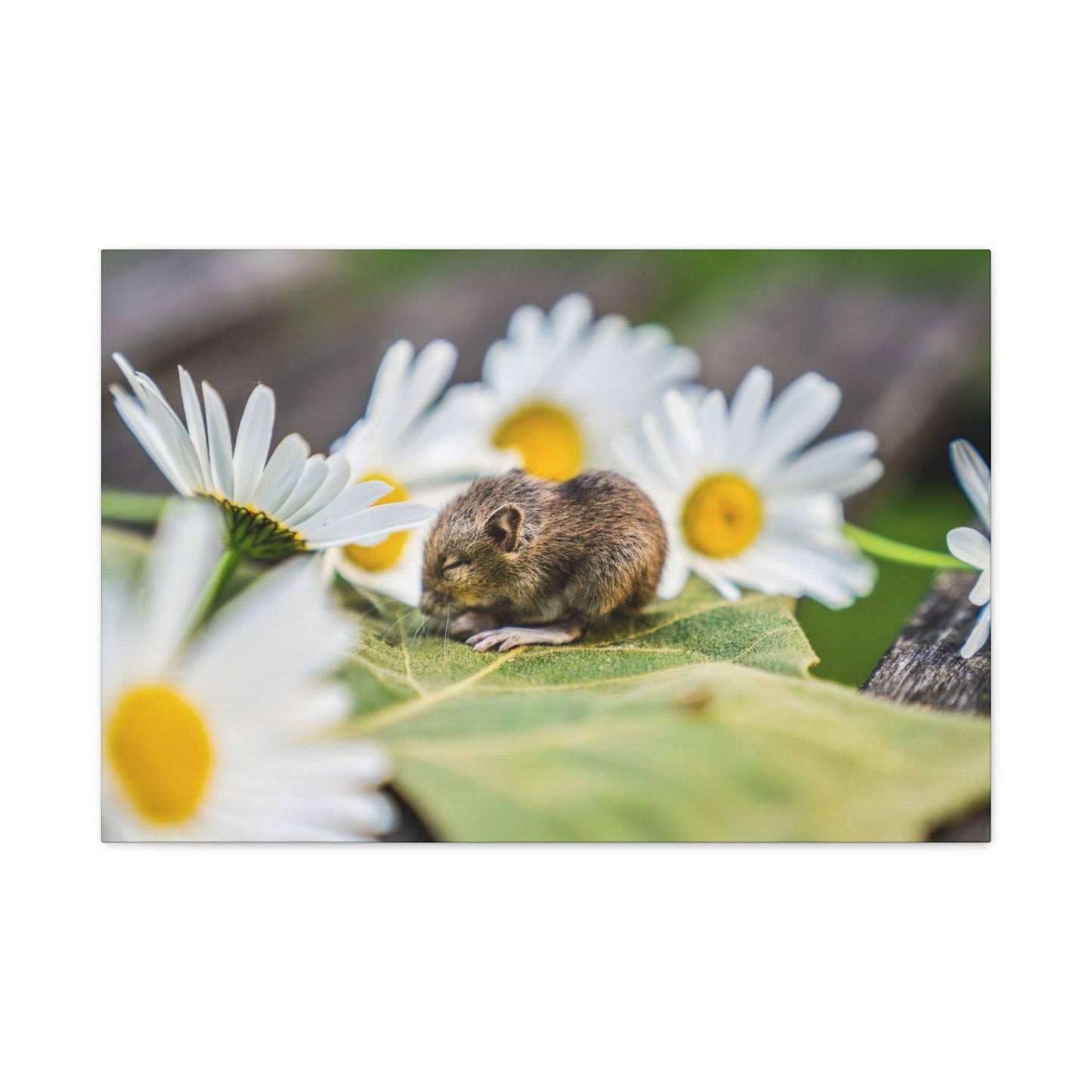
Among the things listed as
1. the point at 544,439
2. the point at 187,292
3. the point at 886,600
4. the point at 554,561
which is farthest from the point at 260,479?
the point at 886,600

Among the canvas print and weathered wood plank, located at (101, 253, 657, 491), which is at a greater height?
weathered wood plank, located at (101, 253, 657, 491)

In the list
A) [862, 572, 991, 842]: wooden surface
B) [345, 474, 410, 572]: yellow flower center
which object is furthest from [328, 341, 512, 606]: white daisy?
[862, 572, 991, 842]: wooden surface

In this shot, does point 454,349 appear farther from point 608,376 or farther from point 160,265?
point 160,265

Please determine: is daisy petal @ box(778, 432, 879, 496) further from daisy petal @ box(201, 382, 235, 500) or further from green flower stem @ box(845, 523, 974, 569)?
daisy petal @ box(201, 382, 235, 500)

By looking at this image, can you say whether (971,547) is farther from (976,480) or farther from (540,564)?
(540,564)

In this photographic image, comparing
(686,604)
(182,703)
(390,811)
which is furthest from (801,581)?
(182,703)
